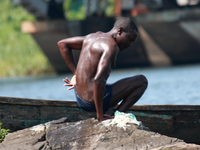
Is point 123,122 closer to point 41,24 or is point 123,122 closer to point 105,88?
point 105,88

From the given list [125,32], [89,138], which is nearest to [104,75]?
[125,32]

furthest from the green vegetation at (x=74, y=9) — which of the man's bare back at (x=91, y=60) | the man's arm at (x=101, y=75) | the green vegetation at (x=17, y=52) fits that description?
the man's arm at (x=101, y=75)

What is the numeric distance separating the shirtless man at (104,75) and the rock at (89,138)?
0.22m

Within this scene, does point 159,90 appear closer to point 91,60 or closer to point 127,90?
point 127,90

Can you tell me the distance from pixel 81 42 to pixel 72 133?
1.09 metres

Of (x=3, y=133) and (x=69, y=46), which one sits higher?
(x=69, y=46)

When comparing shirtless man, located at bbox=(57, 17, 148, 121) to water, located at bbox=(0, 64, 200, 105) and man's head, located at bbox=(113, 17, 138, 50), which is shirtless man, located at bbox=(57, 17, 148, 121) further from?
water, located at bbox=(0, 64, 200, 105)

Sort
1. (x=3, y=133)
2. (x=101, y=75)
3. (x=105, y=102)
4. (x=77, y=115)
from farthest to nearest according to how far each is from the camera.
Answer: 1. (x=77, y=115)
2. (x=3, y=133)
3. (x=105, y=102)
4. (x=101, y=75)

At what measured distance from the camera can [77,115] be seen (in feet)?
20.0

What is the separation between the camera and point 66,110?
6051mm

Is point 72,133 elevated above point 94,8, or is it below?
below

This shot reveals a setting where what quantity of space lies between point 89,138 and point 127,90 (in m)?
0.74

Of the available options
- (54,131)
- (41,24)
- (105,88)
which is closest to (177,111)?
(105,88)

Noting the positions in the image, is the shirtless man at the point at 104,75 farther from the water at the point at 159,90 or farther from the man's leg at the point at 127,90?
the water at the point at 159,90
